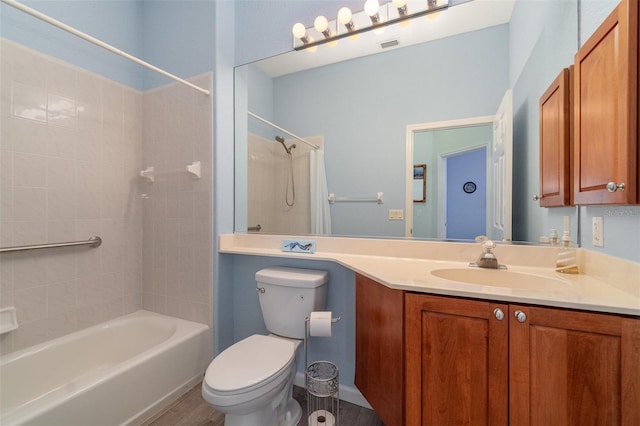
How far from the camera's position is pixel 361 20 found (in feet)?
5.38

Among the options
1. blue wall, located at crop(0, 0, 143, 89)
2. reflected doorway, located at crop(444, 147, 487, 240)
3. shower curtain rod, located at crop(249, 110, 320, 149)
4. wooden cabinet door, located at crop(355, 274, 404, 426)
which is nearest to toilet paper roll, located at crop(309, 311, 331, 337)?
wooden cabinet door, located at crop(355, 274, 404, 426)

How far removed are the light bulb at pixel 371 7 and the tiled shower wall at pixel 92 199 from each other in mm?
1126

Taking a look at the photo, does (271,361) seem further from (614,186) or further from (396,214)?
(614,186)

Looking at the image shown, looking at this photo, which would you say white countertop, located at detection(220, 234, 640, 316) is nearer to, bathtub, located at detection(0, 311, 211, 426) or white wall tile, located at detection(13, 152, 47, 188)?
bathtub, located at detection(0, 311, 211, 426)

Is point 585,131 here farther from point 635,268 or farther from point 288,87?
point 288,87

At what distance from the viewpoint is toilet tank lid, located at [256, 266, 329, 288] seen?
1.53m

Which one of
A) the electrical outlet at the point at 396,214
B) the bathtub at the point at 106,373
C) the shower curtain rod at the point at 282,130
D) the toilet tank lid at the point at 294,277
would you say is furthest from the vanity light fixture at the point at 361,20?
the bathtub at the point at 106,373

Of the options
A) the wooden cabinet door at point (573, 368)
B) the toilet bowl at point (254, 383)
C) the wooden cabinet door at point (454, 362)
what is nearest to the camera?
the wooden cabinet door at point (573, 368)

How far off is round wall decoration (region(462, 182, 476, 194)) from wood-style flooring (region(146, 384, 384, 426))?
1.32m

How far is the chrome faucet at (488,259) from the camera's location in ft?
4.11

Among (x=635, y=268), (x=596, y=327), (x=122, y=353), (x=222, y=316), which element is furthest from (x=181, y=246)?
(x=635, y=268)

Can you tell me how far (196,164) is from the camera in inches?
74.8

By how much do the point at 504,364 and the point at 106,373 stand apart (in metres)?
1.68

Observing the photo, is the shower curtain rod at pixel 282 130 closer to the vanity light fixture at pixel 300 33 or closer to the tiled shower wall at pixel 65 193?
the vanity light fixture at pixel 300 33
